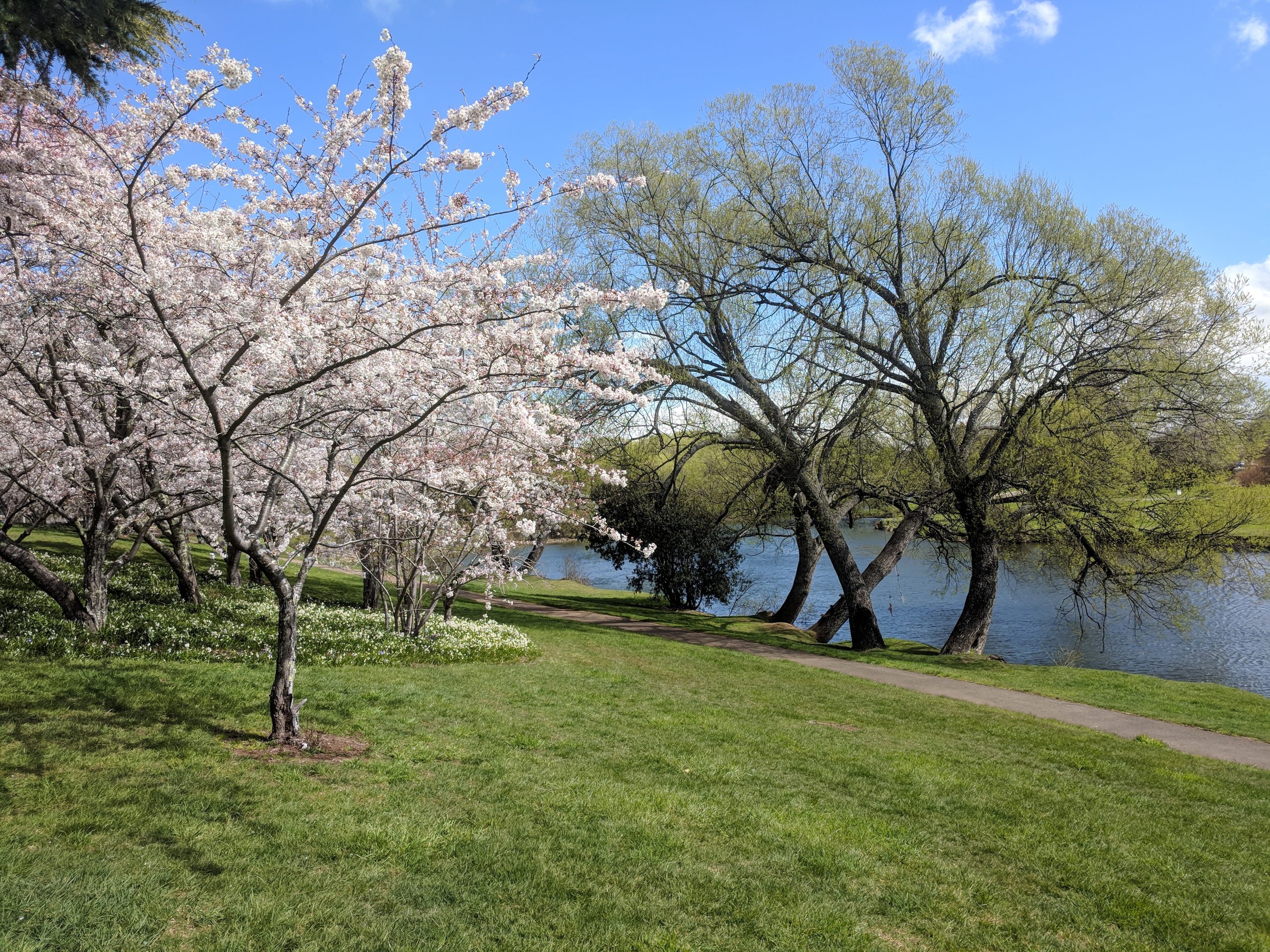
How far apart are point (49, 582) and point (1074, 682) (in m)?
16.3

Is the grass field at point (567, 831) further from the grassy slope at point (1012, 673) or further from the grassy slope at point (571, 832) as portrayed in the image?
the grassy slope at point (1012, 673)

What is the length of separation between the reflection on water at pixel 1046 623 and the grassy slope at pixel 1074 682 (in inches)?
122

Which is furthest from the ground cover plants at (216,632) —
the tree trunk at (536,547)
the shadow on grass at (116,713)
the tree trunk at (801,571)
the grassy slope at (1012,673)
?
the tree trunk at (801,571)

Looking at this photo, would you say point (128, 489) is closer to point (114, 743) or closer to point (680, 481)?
point (114, 743)

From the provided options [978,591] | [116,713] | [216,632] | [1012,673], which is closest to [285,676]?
[116,713]

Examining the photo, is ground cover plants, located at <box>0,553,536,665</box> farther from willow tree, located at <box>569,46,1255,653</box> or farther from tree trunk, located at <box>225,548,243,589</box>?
willow tree, located at <box>569,46,1255,653</box>

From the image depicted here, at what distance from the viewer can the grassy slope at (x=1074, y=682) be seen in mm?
11383

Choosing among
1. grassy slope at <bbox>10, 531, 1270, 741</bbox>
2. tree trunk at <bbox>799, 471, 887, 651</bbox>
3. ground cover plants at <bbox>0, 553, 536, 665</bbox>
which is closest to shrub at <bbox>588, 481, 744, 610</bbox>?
grassy slope at <bbox>10, 531, 1270, 741</bbox>

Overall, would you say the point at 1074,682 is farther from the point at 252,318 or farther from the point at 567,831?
the point at 252,318

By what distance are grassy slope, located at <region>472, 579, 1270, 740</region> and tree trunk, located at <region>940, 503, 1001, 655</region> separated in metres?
0.73

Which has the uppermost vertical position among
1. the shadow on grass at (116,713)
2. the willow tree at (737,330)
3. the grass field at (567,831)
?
the willow tree at (737,330)

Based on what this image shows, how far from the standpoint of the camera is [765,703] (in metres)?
10.1

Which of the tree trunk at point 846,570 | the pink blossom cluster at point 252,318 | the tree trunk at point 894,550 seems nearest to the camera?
the pink blossom cluster at point 252,318

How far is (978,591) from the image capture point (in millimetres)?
17594
